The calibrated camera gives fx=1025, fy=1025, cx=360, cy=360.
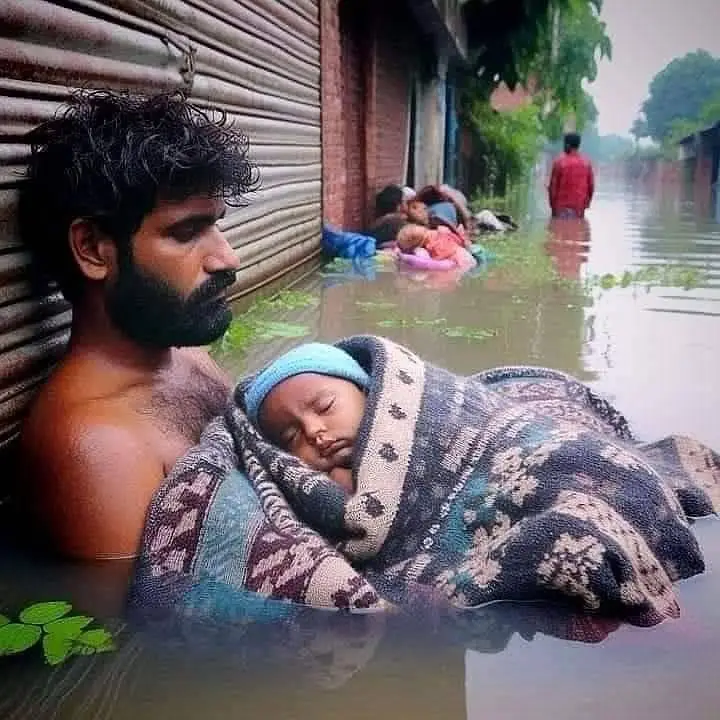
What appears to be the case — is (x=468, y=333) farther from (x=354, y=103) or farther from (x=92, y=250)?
(x=354, y=103)

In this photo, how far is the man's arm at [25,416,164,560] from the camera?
240 centimetres

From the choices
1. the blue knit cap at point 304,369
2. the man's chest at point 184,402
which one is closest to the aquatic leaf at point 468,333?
the man's chest at point 184,402

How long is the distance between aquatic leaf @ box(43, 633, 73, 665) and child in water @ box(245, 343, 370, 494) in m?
0.69

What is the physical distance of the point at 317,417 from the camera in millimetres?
2537

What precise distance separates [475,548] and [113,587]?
33.5 inches

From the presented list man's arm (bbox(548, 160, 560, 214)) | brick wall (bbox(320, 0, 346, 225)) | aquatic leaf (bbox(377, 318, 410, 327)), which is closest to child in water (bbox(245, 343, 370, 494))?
aquatic leaf (bbox(377, 318, 410, 327))

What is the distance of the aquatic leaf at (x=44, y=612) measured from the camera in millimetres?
2273

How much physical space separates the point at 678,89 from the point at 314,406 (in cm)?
9322

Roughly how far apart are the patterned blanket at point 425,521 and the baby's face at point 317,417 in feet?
0.21

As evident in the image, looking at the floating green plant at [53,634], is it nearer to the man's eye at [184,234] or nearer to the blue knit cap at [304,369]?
the blue knit cap at [304,369]

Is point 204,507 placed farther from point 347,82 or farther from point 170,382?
point 347,82

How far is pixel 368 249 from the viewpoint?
A: 9.41 m

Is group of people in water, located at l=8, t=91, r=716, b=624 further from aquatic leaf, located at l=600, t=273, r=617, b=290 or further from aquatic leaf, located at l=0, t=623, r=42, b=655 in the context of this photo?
Answer: aquatic leaf, located at l=600, t=273, r=617, b=290

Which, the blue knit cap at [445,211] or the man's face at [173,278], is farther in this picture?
the blue knit cap at [445,211]
